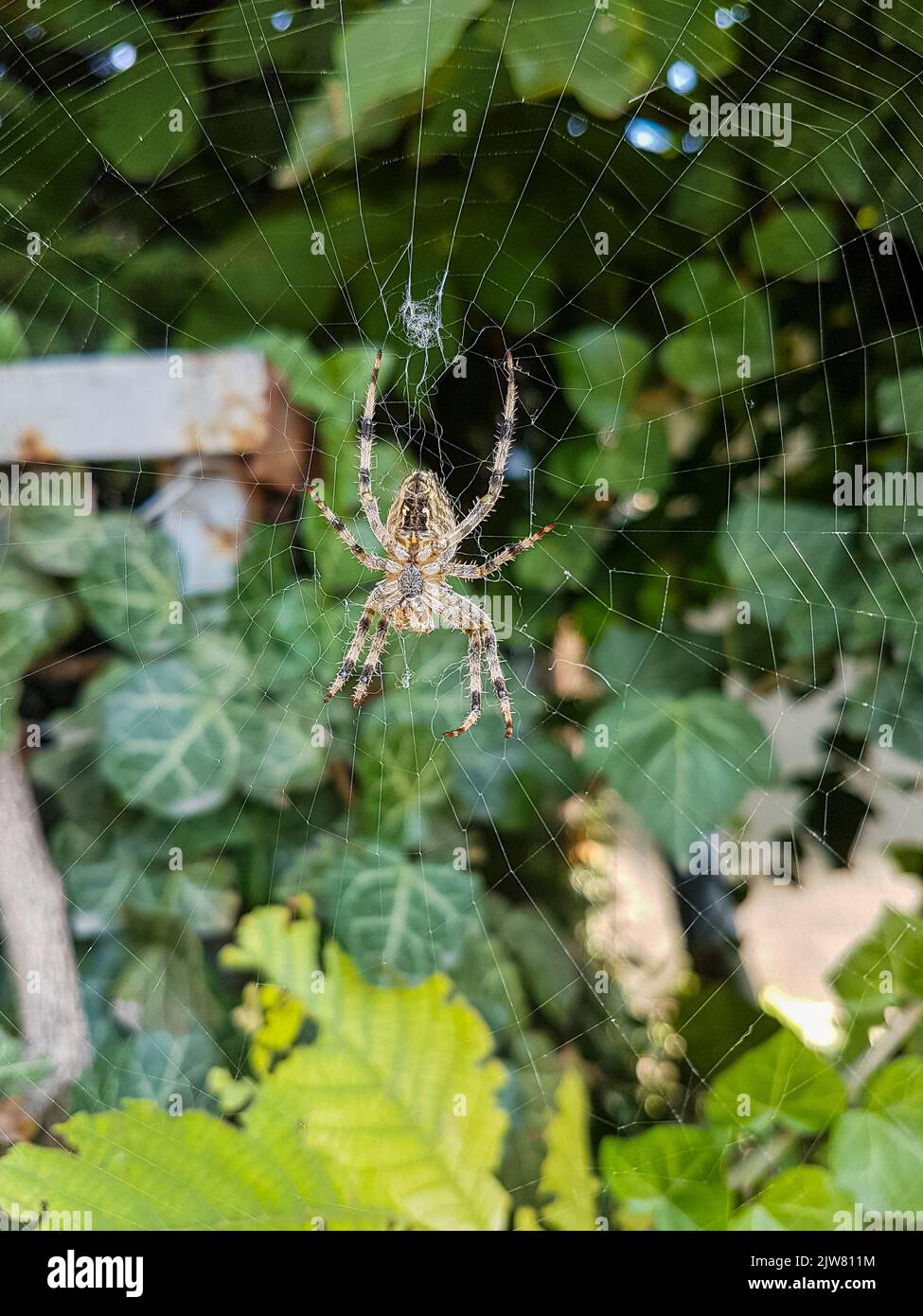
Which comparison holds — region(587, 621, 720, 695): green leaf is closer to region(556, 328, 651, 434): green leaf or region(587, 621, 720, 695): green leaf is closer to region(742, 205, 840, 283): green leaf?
region(556, 328, 651, 434): green leaf

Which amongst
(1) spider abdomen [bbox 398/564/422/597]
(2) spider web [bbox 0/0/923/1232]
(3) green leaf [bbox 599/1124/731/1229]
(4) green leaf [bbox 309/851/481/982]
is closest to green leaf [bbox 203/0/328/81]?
(2) spider web [bbox 0/0/923/1232]

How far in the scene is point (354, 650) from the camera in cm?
139

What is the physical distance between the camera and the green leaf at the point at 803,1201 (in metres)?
1.11

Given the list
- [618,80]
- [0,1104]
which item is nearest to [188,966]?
[0,1104]

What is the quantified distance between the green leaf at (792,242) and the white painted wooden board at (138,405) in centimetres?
72

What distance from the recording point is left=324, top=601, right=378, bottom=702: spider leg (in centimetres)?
135

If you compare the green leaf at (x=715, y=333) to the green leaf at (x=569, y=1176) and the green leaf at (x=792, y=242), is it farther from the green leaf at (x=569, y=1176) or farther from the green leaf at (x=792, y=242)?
the green leaf at (x=569, y=1176)

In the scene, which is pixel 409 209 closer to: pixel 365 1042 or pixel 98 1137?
pixel 365 1042

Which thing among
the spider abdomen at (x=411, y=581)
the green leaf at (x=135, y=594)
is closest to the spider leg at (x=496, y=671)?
the spider abdomen at (x=411, y=581)

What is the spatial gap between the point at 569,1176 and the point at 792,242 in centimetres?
128

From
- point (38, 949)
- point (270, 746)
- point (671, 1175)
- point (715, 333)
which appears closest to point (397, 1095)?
point (671, 1175)

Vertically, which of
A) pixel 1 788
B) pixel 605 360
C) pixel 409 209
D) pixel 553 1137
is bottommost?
pixel 553 1137
